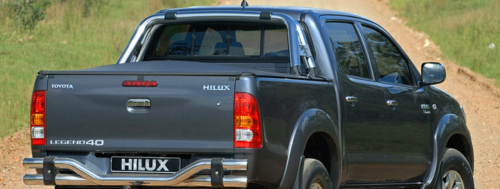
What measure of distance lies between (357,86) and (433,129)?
1.21m

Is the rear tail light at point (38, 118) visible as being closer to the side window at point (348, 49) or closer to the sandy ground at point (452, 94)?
the side window at point (348, 49)

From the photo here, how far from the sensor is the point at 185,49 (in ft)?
18.6

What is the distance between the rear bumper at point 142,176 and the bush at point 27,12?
14182 mm

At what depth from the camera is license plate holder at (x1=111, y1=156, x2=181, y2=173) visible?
4.10 meters

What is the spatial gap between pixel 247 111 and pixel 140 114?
0.63 m

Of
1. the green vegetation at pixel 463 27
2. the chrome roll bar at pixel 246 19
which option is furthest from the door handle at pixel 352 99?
the green vegetation at pixel 463 27

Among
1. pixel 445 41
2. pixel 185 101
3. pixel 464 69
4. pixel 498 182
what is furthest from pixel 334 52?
pixel 445 41

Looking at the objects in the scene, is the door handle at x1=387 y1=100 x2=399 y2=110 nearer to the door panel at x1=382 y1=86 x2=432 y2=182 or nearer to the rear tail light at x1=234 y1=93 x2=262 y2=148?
the door panel at x1=382 y1=86 x2=432 y2=182

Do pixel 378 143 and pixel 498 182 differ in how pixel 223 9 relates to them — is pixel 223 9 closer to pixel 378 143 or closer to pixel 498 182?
pixel 378 143

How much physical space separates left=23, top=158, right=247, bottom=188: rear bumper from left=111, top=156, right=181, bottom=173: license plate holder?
0.05 metres

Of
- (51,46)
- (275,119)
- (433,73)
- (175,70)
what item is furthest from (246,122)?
(51,46)

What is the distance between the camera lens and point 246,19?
542 centimetres

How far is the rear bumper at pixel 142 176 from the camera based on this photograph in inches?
153

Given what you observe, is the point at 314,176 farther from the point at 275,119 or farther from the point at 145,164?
the point at 145,164
